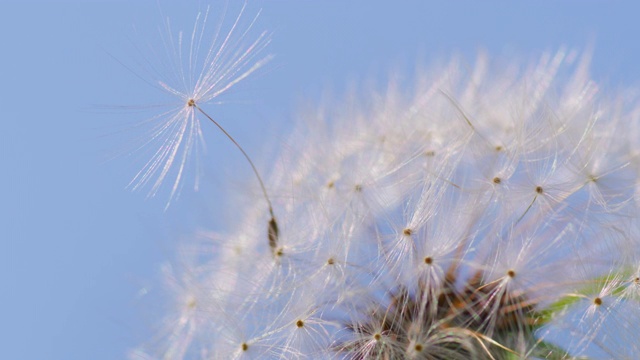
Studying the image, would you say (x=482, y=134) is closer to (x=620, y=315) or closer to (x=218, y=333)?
(x=620, y=315)

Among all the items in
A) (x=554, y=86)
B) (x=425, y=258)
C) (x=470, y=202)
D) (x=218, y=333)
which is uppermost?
(x=554, y=86)

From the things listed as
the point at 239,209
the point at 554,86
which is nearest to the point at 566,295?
the point at 554,86

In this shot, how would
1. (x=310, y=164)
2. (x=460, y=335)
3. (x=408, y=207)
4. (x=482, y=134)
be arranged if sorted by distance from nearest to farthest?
(x=460, y=335) < (x=408, y=207) < (x=482, y=134) < (x=310, y=164)

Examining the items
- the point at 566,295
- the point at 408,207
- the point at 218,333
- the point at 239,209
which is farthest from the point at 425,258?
the point at 239,209

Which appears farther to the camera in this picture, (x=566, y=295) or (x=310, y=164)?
(x=310, y=164)

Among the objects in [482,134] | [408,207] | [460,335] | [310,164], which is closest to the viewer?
[460,335]

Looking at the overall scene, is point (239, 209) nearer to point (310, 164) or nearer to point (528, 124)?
point (310, 164)

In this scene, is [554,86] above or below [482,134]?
above
